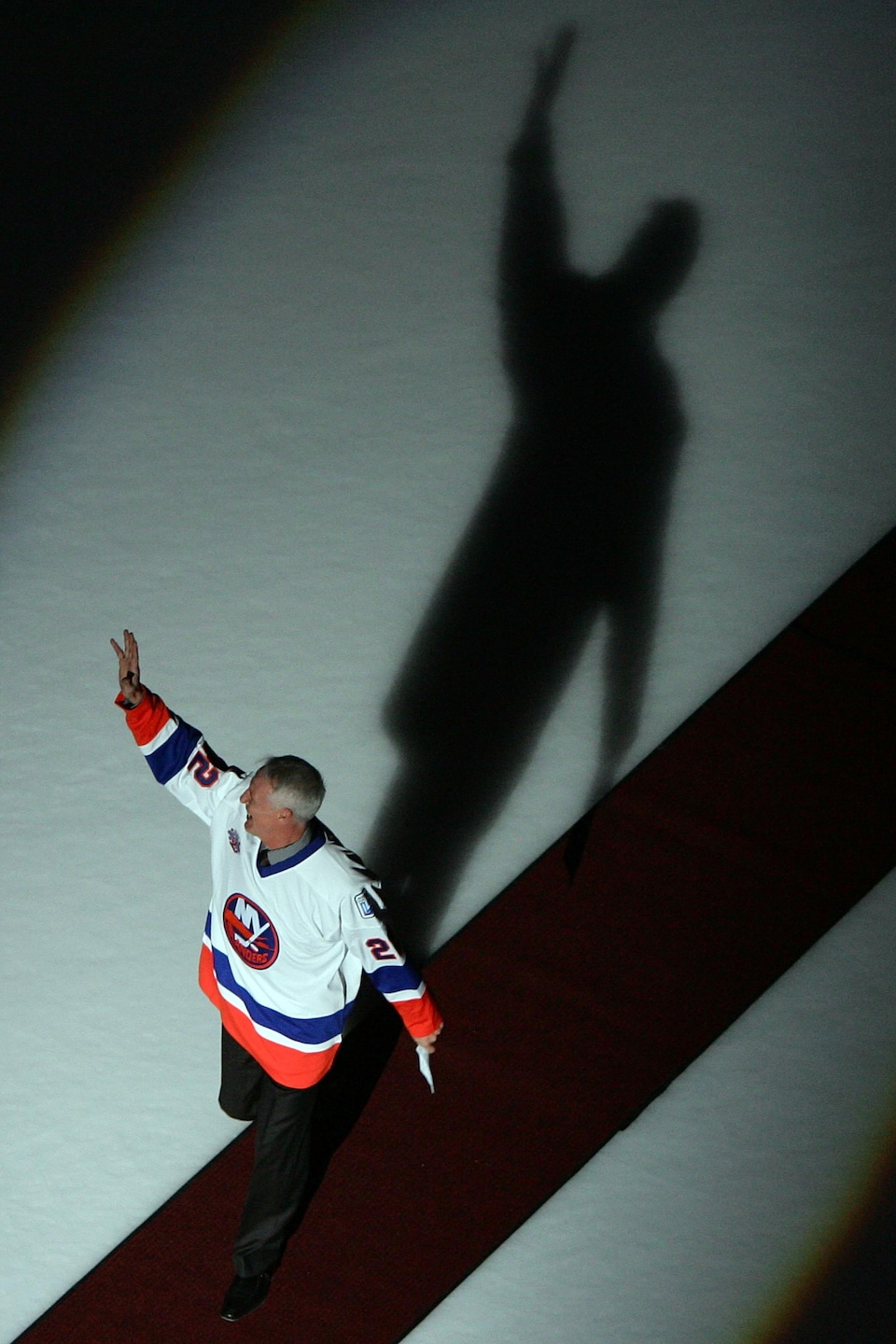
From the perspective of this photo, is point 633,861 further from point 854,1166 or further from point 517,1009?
point 854,1166

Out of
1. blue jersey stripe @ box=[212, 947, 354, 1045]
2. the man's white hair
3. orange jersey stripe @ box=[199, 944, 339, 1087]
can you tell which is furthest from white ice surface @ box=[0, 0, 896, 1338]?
the man's white hair

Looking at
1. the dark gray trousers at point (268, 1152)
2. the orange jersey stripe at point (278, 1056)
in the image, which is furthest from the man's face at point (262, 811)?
the dark gray trousers at point (268, 1152)

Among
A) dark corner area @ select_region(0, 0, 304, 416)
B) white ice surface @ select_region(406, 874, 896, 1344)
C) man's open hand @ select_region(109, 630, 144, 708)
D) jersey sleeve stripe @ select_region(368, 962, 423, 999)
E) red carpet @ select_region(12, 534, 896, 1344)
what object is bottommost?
white ice surface @ select_region(406, 874, 896, 1344)

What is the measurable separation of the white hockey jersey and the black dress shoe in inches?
19.3

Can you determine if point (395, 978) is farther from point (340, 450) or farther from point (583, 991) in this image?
point (340, 450)

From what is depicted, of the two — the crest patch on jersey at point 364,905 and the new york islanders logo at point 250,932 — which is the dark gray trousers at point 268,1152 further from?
the crest patch on jersey at point 364,905

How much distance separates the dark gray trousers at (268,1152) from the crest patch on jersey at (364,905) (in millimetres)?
437

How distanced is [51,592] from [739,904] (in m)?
1.87

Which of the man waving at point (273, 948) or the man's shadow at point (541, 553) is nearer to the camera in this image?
the man waving at point (273, 948)

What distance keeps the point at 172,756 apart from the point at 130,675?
→ 0.55ft

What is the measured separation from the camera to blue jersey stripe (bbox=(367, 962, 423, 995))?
6.45ft

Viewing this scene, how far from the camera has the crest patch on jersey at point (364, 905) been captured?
192 centimetres

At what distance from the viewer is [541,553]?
304 cm

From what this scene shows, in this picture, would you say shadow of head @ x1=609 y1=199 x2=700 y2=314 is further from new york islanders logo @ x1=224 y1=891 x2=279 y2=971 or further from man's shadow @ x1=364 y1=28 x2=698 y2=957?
new york islanders logo @ x1=224 y1=891 x2=279 y2=971
